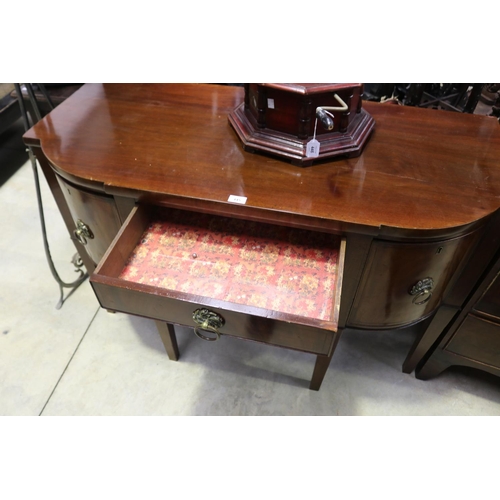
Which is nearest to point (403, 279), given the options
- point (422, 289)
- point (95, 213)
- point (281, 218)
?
point (422, 289)

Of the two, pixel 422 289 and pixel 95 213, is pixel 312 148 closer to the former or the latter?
pixel 422 289

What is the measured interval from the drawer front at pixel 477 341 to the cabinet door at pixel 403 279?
11 centimetres

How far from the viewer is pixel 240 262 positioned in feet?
2.77

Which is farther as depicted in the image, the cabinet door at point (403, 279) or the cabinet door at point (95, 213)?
the cabinet door at point (95, 213)

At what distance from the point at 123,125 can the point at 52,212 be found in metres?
0.95

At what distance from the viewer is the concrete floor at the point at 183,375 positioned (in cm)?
116

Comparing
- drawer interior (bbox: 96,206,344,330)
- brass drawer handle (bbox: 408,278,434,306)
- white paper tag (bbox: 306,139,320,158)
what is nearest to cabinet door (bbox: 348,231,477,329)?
brass drawer handle (bbox: 408,278,434,306)

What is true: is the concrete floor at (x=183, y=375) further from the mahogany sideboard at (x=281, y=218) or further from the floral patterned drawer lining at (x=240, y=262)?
the floral patterned drawer lining at (x=240, y=262)

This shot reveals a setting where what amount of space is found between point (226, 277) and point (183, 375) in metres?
0.56

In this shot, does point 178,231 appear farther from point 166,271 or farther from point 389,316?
point 389,316

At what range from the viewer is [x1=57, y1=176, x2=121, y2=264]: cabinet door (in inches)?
35.7

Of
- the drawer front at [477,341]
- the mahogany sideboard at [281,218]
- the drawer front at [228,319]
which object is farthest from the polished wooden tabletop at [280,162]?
the drawer front at [477,341]

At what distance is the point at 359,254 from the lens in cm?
81

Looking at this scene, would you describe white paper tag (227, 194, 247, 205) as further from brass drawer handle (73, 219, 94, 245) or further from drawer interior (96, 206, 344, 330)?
brass drawer handle (73, 219, 94, 245)
